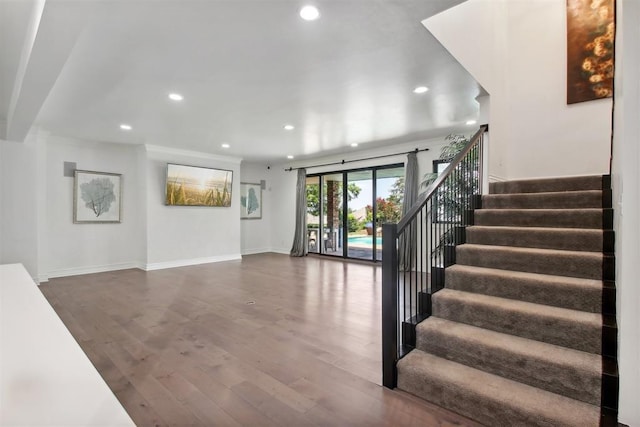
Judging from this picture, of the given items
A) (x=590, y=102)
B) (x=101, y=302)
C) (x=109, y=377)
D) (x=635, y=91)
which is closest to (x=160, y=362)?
(x=109, y=377)

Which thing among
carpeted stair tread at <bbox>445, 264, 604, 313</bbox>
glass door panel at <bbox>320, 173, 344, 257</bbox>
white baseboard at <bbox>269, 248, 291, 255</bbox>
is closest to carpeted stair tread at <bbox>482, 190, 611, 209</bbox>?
carpeted stair tread at <bbox>445, 264, 604, 313</bbox>

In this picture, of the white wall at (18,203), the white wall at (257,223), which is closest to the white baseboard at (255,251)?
the white wall at (257,223)

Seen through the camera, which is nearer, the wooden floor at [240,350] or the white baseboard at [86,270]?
the wooden floor at [240,350]

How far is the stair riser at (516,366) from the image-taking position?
1.79 meters

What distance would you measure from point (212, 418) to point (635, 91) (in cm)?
289

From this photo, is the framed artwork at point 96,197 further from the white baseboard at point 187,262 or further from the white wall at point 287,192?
the white wall at point 287,192

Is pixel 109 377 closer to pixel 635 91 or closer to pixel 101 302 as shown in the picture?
pixel 101 302

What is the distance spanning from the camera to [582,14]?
163 inches

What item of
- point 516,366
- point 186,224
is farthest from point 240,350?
point 186,224

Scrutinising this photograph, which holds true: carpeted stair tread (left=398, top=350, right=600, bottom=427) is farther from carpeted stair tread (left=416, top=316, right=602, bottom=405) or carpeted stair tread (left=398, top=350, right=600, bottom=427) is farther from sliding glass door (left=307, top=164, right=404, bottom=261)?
sliding glass door (left=307, top=164, right=404, bottom=261)

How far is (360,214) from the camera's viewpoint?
7.80 meters

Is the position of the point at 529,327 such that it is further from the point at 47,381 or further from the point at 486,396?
the point at 47,381

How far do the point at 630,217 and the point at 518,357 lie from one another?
103cm

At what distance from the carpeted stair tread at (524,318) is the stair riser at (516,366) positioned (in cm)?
25
